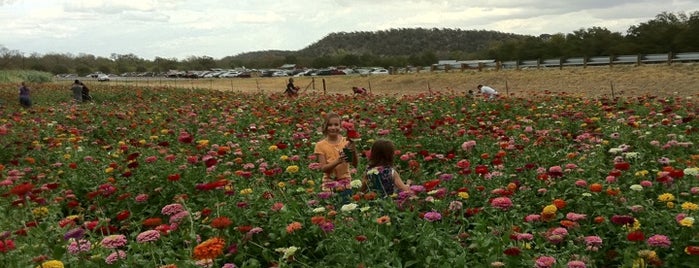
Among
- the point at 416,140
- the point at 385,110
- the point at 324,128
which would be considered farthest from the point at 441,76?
the point at 324,128

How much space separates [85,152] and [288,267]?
4.89 m

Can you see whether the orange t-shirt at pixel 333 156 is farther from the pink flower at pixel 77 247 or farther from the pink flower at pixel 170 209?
the pink flower at pixel 77 247

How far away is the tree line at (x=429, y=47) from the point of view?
43531mm

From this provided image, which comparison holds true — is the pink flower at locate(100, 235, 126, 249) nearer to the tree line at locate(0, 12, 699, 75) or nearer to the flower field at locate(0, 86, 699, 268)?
the flower field at locate(0, 86, 699, 268)

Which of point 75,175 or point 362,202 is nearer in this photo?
point 362,202

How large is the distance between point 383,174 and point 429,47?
171615mm

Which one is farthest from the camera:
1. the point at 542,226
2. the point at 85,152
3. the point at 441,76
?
the point at 441,76

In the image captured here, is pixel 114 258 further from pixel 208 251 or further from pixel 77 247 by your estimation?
pixel 208 251

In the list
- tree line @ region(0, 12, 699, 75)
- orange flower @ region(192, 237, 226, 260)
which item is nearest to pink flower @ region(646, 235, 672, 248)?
orange flower @ region(192, 237, 226, 260)

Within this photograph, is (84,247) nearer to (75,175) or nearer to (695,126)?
(75,175)

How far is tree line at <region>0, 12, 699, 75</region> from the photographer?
143 ft

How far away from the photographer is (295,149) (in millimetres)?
7594

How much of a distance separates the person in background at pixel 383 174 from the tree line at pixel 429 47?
39.7 metres

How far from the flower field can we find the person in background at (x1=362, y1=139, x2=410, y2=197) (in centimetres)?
38
